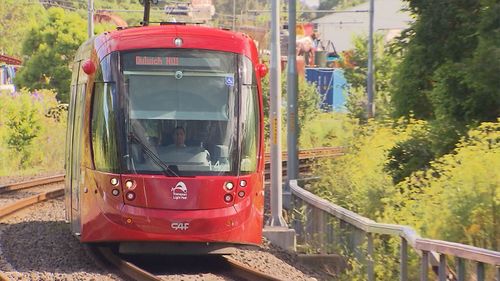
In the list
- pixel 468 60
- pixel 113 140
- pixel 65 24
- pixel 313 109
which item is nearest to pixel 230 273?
pixel 113 140

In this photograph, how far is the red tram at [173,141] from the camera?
13.6m

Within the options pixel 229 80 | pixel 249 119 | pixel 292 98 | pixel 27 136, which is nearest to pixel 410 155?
pixel 249 119

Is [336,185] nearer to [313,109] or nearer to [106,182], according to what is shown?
[106,182]

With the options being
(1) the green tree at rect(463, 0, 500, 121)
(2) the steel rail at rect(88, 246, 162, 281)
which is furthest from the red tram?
(1) the green tree at rect(463, 0, 500, 121)

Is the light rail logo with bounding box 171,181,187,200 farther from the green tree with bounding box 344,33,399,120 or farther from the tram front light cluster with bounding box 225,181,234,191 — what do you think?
the green tree with bounding box 344,33,399,120

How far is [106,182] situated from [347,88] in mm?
42955

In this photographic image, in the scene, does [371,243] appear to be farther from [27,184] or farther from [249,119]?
[27,184]

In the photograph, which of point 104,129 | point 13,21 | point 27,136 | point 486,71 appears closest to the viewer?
point 104,129

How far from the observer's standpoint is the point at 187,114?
45.7ft

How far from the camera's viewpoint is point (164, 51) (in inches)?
559

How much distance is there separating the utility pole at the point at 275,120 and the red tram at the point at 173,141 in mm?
3640

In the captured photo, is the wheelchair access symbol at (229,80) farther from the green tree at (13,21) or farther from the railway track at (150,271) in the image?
the green tree at (13,21)

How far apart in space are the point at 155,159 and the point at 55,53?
149ft

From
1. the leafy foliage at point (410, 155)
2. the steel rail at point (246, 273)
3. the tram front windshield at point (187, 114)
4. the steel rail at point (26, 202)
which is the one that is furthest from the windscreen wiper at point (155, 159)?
the steel rail at point (26, 202)
